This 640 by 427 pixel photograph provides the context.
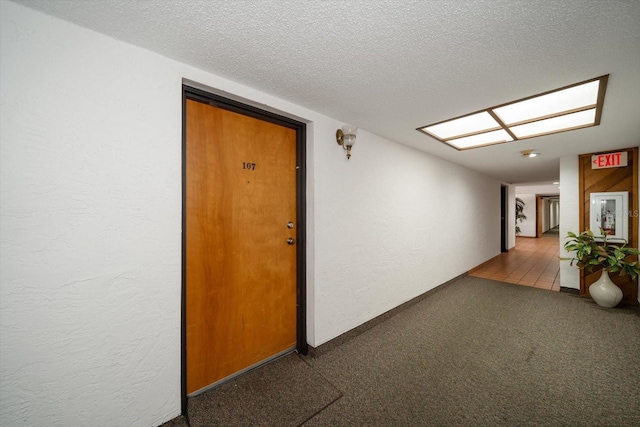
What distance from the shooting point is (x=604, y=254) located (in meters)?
3.38

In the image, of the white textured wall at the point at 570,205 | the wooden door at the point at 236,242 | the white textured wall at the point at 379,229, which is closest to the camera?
the wooden door at the point at 236,242

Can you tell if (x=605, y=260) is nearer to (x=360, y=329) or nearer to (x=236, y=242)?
(x=360, y=329)

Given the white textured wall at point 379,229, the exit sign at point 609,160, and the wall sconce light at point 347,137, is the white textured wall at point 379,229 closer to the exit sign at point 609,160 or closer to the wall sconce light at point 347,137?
the wall sconce light at point 347,137

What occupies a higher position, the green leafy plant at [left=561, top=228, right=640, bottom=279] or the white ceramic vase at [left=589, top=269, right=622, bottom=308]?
the green leafy plant at [left=561, top=228, right=640, bottom=279]

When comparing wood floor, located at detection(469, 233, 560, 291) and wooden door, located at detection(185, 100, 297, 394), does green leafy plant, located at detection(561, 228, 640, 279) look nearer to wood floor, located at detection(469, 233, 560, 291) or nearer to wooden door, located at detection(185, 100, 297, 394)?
wood floor, located at detection(469, 233, 560, 291)

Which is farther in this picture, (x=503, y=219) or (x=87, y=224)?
(x=503, y=219)

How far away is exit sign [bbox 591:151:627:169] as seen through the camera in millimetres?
3494

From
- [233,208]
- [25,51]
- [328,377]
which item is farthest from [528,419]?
[25,51]

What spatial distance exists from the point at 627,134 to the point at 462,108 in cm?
258

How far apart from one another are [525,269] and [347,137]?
19.7 ft

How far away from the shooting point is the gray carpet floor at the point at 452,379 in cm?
157

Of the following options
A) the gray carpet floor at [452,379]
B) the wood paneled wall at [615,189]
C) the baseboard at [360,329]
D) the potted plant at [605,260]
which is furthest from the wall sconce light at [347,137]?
the wood paneled wall at [615,189]

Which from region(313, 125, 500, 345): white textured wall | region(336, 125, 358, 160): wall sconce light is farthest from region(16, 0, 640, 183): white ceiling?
region(313, 125, 500, 345): white textured wall

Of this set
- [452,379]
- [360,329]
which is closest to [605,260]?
[452,379]
